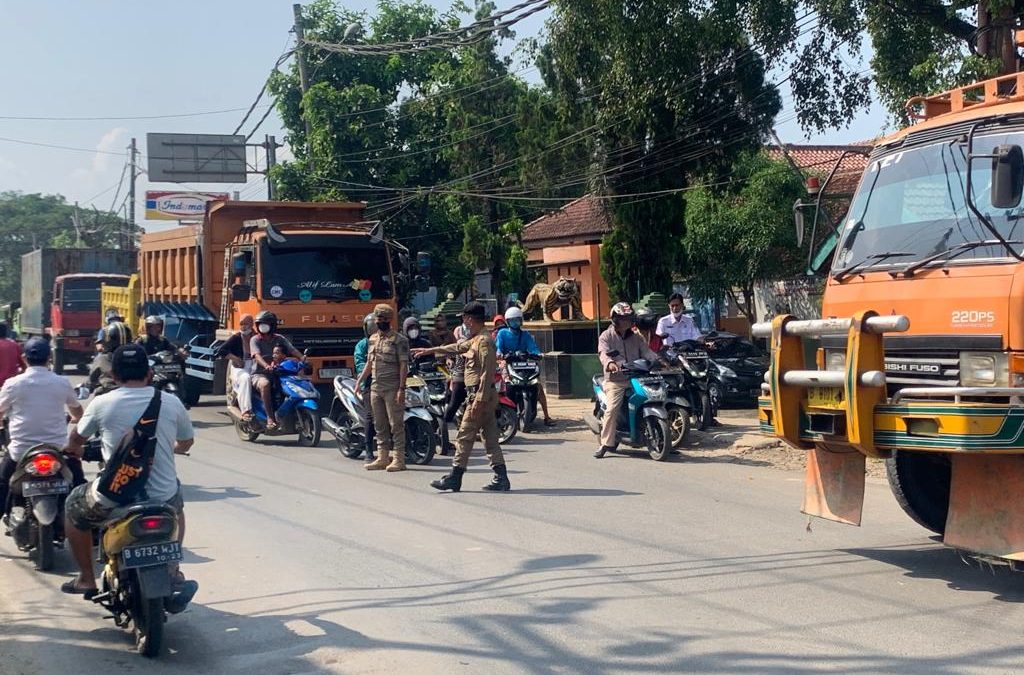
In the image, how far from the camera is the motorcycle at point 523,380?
1570 centimetres

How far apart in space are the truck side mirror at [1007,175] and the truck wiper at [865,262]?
76 cm

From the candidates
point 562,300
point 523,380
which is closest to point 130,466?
Answer: point 523,380

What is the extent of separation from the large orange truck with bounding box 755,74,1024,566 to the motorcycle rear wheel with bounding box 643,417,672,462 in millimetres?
4672

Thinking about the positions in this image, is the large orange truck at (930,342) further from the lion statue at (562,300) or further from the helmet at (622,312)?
the lion statue at (562,300)

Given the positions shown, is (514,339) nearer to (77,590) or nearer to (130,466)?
(77,590)

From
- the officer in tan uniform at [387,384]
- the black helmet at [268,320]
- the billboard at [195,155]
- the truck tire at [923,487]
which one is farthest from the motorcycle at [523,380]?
the billboard at [195,155]

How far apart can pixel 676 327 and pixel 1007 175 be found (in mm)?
9136

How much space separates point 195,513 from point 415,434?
139 inches

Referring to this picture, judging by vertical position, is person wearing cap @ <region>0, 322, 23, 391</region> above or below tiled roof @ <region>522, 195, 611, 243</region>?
below

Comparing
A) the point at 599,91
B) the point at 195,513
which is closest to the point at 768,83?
the point at 599,91

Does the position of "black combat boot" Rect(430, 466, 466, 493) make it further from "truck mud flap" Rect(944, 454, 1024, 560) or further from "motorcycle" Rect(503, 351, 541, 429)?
"truck mud flap" Rect(944, 454, 1024, 560)

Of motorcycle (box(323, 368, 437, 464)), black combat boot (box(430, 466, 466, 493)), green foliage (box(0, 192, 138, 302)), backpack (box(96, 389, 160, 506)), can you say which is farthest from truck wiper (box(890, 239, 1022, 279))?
green foliage (box(0, 192, 138, 302))

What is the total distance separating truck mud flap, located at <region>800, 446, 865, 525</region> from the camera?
7578 millimetres

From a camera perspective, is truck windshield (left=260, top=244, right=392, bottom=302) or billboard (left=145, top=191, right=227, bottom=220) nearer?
truck windshield (left=260, top=244, right=392, bottom=302)
